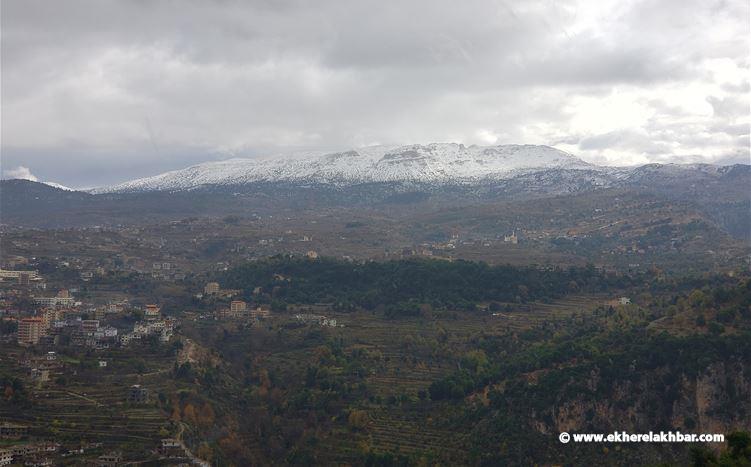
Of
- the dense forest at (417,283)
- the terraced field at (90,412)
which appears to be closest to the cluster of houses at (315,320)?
the dense forest at (417,283)

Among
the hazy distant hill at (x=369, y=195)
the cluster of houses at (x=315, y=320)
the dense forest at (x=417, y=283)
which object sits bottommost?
the cluster of houses at (x=315, y=320)

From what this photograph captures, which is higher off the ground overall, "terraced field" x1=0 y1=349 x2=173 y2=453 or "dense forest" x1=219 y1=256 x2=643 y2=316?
"dense forest" x1=219 y1=256 x2=643 y2=316

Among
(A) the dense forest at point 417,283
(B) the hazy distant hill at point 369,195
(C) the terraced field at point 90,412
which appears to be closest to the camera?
(C) the terraced field at point 90,412

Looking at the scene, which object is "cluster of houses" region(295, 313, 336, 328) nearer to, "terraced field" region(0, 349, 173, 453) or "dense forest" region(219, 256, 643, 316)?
"dense forest" region(219, 256, 643, 316)

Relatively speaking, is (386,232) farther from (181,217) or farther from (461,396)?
(461,396)

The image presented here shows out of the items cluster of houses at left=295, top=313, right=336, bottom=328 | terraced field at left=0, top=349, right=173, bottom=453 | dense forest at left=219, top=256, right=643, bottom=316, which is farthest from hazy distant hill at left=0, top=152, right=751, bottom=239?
terraced field at left=0, top=349, right=173, bottom=453

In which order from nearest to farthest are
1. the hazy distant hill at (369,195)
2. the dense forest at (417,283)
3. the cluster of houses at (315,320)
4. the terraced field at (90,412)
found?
the terraced field at (90,412)
the cluster of houses at (315,320)
the dense forest at (417,283)
the hazy distant hill at (369,195)

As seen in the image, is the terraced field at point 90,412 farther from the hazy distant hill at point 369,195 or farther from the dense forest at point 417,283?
the hazy distant hill at point 369,195

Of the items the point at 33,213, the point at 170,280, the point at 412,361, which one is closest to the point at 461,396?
the point at 412,361

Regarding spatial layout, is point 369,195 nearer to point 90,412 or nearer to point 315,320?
point 315,320

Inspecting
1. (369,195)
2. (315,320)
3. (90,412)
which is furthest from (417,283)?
(369,195)

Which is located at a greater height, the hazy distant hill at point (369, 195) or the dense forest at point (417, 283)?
the hazy distant hill at point (369, 195)

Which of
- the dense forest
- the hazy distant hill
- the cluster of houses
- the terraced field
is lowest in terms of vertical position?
the terraced field
